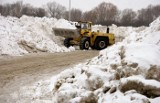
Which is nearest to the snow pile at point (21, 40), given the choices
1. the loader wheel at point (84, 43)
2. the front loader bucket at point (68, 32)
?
the loader wheel at point (84, 43)

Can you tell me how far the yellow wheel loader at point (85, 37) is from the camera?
2133 centimetres

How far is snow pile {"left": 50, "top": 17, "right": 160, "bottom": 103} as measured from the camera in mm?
5758

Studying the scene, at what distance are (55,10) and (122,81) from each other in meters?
63.0

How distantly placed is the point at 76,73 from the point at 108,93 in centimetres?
229

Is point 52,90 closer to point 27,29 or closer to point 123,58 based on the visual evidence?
point 123,58

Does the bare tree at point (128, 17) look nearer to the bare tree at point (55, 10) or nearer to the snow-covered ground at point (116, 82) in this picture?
the bare tree at point (55, 10)

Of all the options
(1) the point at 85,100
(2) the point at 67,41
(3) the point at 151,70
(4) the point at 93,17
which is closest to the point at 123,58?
(3) the point at 151,70

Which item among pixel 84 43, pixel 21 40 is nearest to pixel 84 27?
pixel 84 43

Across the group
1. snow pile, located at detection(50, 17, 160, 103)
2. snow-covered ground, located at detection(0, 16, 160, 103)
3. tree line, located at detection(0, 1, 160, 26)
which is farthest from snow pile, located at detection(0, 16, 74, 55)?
tree line, located at detection(0, 1, 160, 26)

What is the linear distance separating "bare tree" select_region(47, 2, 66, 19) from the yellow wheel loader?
146 ft

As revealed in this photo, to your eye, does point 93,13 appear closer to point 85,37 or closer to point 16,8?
point 16,8

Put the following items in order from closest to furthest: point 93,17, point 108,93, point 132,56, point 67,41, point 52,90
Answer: point 108,93 → point 132,56 → point 52,90 → point 67,41 → point 93,17

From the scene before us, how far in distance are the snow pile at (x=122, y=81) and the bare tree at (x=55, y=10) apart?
59.4 metres

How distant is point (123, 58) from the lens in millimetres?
7082
